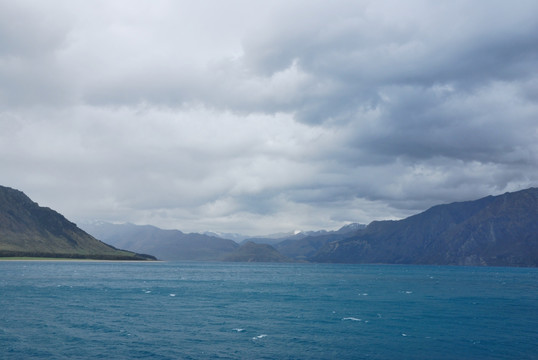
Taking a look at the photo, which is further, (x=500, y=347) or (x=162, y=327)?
(x=162, y=327)

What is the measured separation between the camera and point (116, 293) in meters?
147

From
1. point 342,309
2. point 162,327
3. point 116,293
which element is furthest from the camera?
point 116,293

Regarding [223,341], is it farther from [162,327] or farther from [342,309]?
[342,309]

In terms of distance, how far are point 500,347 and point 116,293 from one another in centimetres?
11547

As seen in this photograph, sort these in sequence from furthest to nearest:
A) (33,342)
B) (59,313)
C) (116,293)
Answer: (116,293)
(59,313)
(33,342)

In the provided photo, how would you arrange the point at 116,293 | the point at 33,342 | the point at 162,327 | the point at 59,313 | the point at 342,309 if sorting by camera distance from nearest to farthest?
the point at 33,342 < the point at 162,327 < the point at 59,313 < the point at 342,309 < the point at 116,293

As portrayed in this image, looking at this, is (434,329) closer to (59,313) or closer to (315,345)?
(315,345)

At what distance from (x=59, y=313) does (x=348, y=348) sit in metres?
65.1

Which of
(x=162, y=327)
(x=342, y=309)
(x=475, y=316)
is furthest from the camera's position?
(x=342, y=309)

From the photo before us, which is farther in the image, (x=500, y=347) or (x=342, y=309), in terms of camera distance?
(x=342, y=309)

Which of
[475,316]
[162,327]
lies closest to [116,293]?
[162,327]

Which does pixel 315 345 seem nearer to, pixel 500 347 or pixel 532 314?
pixel 500 347

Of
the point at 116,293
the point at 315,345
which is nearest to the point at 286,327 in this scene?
the point at 315,345

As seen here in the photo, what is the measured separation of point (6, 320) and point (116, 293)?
5981 cm
